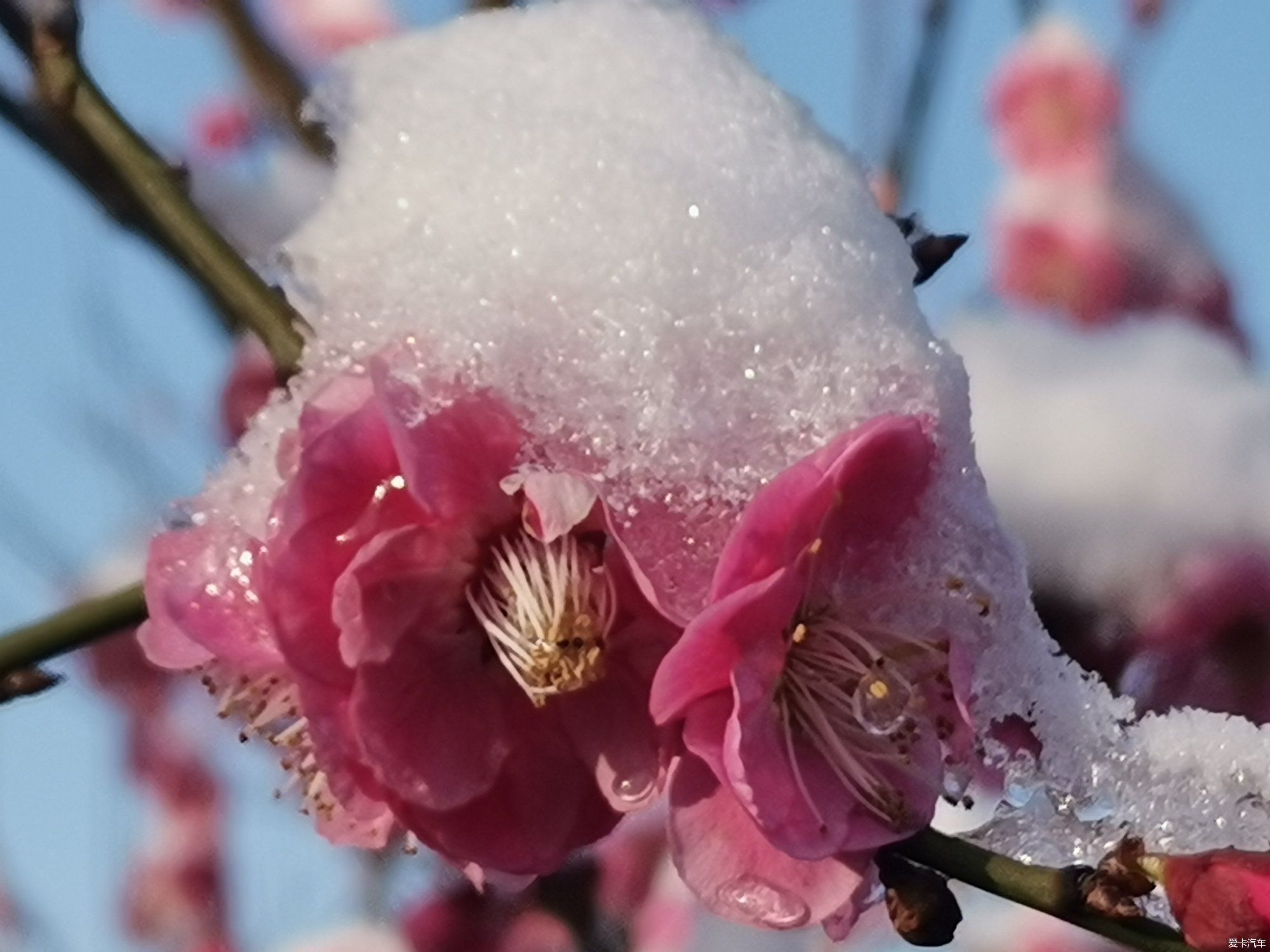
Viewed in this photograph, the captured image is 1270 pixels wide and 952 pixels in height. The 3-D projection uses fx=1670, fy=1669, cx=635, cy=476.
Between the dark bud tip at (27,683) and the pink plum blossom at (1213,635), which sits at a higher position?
the dark bud tip at (27,683)

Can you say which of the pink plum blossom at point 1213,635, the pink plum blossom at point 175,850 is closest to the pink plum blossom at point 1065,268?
the pink plum blossom at point 1213,635

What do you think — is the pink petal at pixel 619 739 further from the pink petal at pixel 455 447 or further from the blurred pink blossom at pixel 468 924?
the blurred pink blossom at pixel 468 924

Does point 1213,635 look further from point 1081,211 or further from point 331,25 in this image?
point 331,25

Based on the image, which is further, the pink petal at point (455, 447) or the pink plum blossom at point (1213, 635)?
the pink plum blossom at point (1213, 635)

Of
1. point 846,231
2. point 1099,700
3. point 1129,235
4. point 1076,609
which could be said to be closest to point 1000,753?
point 1099,700

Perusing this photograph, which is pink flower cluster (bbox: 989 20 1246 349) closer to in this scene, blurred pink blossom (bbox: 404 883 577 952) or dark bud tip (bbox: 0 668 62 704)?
blurred pink blossom (bbox: 404 883 577 952)

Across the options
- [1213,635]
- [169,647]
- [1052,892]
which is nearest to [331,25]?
[1213,635]
